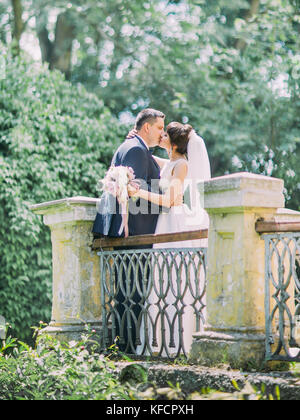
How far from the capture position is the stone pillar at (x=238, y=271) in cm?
438

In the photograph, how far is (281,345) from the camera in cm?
423

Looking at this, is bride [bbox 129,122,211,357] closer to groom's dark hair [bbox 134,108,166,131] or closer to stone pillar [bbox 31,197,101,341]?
groom's dark hair [bbox 134,108,166,131]

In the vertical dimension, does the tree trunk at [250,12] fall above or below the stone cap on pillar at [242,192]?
above

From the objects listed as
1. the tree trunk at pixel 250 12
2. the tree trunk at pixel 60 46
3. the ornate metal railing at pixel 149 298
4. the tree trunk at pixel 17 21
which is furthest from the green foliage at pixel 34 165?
the tree trunk at pixel 250 12

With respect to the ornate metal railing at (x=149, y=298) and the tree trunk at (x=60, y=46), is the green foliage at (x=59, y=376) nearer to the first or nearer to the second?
the ornate metal railing at (x=149, y=298)

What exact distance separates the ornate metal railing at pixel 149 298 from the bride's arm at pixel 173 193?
351 mm

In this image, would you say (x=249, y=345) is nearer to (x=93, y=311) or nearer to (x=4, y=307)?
(x=93, y=311)

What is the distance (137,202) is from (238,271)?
1655 mm

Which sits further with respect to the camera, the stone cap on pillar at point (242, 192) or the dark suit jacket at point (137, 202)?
the dark suit jacket at point (137, 202)

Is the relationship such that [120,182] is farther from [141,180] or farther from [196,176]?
[196,176]

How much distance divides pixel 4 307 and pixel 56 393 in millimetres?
4414
